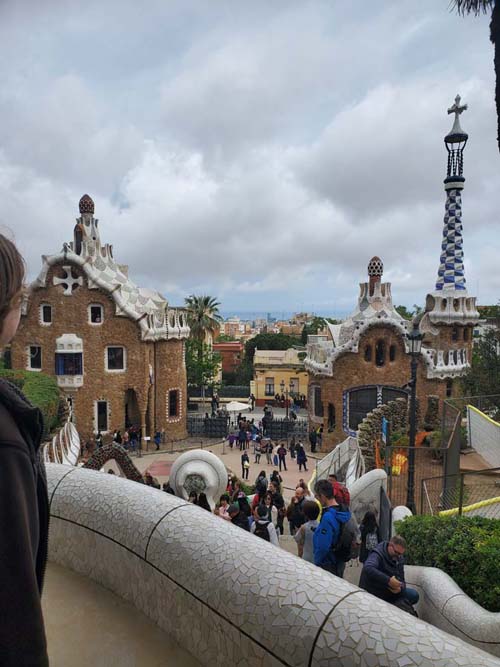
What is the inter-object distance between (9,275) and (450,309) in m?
25.5

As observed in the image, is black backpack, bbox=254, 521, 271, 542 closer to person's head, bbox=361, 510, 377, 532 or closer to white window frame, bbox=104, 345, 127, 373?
person's head, bbox=361, 510, 377, 532

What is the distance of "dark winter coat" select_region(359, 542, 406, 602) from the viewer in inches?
165

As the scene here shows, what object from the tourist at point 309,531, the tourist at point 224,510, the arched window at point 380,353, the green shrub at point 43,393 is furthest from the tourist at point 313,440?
the tourist at point 309,531

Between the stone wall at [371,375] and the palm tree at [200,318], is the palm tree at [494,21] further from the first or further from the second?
the palm tree at [200,318]

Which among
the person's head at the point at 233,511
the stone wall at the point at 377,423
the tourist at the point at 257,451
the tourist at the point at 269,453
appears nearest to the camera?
the person's head at the point at 233,511

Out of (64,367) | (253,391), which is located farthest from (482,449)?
(253,391)

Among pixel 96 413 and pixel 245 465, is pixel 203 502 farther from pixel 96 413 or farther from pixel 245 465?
pixel 96 413

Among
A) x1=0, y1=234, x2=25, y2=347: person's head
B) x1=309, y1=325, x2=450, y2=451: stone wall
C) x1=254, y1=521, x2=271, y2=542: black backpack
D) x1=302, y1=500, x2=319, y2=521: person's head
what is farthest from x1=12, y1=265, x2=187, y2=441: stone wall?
x1=0, y1=234, x2=25, y2=347: person's head

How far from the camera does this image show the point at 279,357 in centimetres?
4375

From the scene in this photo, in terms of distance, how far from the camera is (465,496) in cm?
962

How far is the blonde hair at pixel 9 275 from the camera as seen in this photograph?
1271 mm

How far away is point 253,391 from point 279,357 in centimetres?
447

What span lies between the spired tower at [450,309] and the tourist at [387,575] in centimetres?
2120

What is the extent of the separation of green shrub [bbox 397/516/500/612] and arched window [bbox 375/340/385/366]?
18.5m
